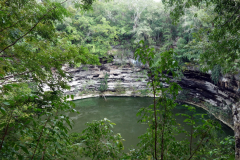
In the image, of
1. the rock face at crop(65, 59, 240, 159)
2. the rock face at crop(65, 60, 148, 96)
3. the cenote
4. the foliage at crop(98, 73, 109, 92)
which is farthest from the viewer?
the rock face at crop(65, 60, 148, 96)

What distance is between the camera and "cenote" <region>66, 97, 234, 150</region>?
6910 mm

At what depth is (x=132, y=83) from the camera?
517 inches

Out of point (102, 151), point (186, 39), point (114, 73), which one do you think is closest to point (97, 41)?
point (114, 73)

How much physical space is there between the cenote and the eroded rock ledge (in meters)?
0.83

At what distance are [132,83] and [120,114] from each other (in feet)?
14.6

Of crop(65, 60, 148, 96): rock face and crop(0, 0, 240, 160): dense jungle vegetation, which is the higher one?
crop(0, 0, 240, 160): dense jungle vegetation

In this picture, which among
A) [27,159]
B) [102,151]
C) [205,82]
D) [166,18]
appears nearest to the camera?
[27,159]

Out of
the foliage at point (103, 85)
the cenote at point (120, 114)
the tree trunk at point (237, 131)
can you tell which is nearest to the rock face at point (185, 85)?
the foliage at point (103, 85)

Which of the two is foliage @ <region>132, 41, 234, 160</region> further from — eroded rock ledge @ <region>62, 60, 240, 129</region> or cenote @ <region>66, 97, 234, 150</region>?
eroded rock ledge @ <region>62, 60, 240, 129</region>

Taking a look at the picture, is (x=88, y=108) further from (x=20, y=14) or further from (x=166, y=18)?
(x=166, y=18)

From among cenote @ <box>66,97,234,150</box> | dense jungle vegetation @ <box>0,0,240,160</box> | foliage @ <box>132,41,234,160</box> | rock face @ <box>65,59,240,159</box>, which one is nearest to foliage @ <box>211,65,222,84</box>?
rock face @ <box>65,59,240,159</box>

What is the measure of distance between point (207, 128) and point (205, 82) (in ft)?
31.3

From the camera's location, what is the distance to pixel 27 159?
1176 millimetres

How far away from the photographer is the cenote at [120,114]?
6.91m
